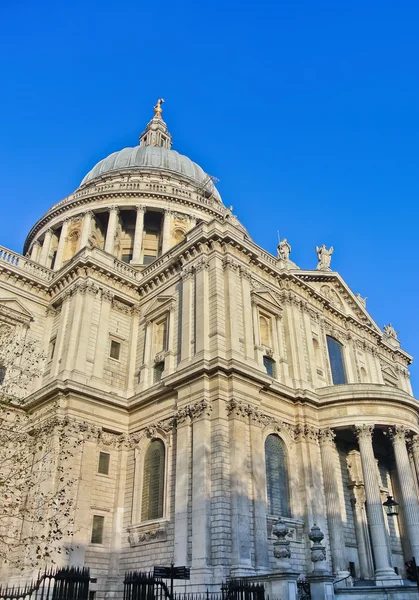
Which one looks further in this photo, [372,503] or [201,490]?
[372,503]

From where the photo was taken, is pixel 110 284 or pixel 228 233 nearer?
pixel 228 233

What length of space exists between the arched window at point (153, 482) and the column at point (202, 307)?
5.35 metres

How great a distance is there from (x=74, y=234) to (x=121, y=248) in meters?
4.43

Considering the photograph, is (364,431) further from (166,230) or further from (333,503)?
(166,230)

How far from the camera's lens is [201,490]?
21219mm

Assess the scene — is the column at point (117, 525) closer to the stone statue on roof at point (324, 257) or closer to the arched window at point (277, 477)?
the arched window at point (277, 477)

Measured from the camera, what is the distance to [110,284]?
30.9m

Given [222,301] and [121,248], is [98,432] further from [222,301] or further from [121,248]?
[121,248]

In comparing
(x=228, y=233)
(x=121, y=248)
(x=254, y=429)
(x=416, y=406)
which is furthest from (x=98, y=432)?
(x=121, y=248)

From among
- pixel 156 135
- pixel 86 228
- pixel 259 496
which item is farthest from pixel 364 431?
pixel 156 135

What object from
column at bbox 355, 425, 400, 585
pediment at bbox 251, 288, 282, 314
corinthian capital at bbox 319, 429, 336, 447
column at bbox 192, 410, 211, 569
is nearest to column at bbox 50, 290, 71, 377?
column at bbox 192, 410, 211, 569

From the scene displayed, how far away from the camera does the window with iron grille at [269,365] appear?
27828 mm

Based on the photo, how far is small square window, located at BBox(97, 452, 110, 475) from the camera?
25784 mm

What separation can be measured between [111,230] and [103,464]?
21919 millimetres
